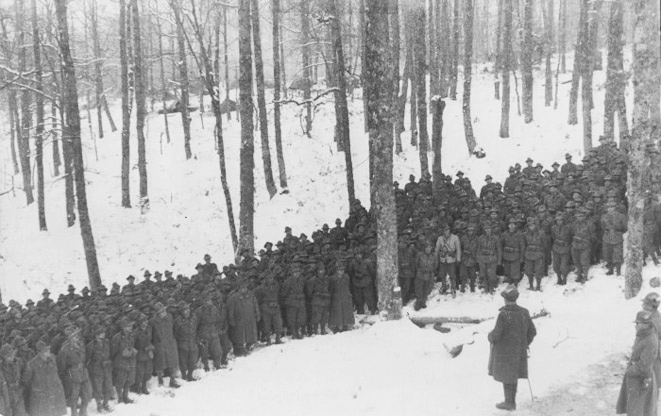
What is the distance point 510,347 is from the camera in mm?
8078

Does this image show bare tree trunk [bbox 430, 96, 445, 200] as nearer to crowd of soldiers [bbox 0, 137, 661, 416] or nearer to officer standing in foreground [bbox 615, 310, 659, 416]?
crowd of soldiers [bbox 0, 137, 661, 416]

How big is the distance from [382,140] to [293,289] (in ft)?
12.9

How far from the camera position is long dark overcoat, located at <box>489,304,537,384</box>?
8047 mm

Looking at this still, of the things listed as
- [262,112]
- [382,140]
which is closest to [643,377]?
[382,140]

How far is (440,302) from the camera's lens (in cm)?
1443

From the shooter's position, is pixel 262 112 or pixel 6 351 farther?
pixel 262 112

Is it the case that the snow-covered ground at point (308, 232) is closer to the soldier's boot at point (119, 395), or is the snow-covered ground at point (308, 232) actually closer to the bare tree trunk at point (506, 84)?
the soldier's boot at point (119, 395)

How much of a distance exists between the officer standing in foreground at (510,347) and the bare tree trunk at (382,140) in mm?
4787

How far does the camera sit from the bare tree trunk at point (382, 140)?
11.9 meters

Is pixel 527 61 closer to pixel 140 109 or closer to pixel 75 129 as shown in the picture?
pixel 140 109

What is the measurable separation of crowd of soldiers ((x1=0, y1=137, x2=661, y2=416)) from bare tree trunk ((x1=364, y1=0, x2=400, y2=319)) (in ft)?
3.91

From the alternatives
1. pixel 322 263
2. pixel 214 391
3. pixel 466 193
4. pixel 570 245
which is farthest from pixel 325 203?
pixel 214 391

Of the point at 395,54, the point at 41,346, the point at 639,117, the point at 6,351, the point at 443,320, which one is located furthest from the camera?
the point at 395,54

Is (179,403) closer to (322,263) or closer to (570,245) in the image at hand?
(322,263)
